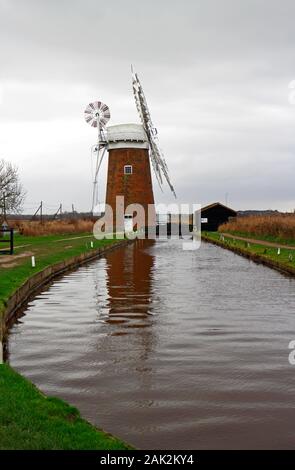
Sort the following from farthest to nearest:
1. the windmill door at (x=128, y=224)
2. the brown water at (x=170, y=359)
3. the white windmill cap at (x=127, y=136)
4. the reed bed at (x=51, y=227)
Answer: the windmill door at (x=128, y=224) < the white windmill cap at (x=127, y=136) < the reed bed at (x=51, y=227) < the brown water at (x=170, y=359)

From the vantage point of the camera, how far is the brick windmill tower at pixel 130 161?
61219 millimetres

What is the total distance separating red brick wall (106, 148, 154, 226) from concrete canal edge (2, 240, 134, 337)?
77.6 feet

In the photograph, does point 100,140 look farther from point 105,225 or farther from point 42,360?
point 42,360

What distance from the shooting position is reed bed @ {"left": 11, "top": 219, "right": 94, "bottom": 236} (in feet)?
164

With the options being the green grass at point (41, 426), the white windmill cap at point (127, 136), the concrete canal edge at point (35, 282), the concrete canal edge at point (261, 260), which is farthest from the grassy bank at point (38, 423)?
the white windmill cap at point (127, 136)

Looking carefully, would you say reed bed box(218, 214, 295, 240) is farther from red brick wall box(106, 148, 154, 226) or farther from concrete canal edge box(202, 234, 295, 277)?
red brick wall box(106, 148, 154, 226)

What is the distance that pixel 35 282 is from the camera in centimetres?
2103

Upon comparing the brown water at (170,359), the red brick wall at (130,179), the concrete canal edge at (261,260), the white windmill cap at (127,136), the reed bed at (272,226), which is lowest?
the brown water at (170,359)

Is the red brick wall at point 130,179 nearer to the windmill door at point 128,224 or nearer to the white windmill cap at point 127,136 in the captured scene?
the white windmill cap at point 127,136

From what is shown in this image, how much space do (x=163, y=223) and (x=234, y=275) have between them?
6748cm

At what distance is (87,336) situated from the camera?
12953 millimetres

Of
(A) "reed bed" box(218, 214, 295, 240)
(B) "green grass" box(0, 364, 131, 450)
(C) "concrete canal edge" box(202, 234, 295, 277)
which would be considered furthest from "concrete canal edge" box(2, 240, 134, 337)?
(A) "reed bed" box(218, 214, 295, 240)

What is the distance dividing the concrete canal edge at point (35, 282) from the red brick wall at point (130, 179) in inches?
931

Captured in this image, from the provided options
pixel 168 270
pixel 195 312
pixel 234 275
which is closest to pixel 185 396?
pixel 195 312
